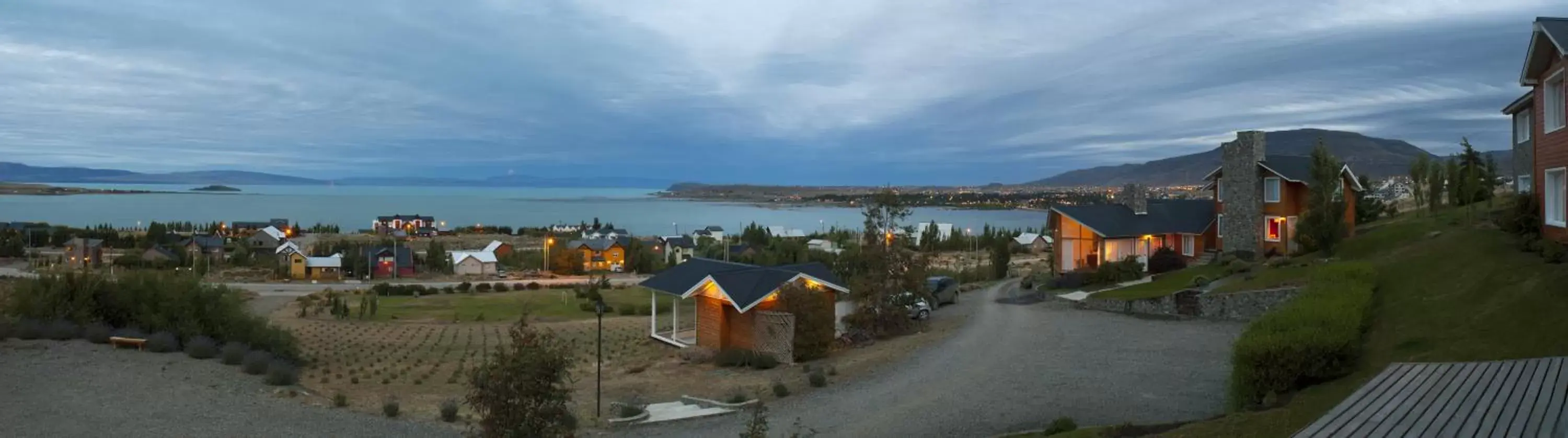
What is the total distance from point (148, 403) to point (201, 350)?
16.1 ft

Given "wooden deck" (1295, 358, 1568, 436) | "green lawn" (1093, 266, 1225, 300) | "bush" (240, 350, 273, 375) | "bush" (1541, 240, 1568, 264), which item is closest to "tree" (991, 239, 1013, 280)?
"green lawn" (1093, 266, 1225, 300)

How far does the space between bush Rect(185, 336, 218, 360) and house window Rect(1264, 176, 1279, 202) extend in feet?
96.8

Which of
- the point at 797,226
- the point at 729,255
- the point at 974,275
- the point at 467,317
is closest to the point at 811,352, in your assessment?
the point at 467,317

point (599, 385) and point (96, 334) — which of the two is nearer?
point (599, 385)

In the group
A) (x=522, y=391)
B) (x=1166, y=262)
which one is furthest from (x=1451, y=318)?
(x=1166, y=262)

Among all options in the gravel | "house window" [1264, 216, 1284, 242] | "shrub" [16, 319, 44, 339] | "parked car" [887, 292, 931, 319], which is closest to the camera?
the gravel

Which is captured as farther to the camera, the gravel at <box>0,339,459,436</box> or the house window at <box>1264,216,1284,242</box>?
the house window at <box>1264,216,1284,242</box>

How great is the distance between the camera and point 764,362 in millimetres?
18438

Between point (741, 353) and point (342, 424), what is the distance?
867cm

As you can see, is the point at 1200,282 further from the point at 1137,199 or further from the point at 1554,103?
the point at 1554,103

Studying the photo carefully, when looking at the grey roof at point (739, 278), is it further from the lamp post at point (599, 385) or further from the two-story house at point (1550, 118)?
the two-story house at point (1550, 118)

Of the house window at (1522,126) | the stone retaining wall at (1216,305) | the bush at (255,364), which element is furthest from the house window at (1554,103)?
the bush at (255,364)

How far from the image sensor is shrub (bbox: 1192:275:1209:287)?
2283 cm

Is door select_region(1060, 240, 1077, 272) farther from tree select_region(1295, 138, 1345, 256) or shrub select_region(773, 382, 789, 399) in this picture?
A: shrub select_region(773, 382, 789, 399)
